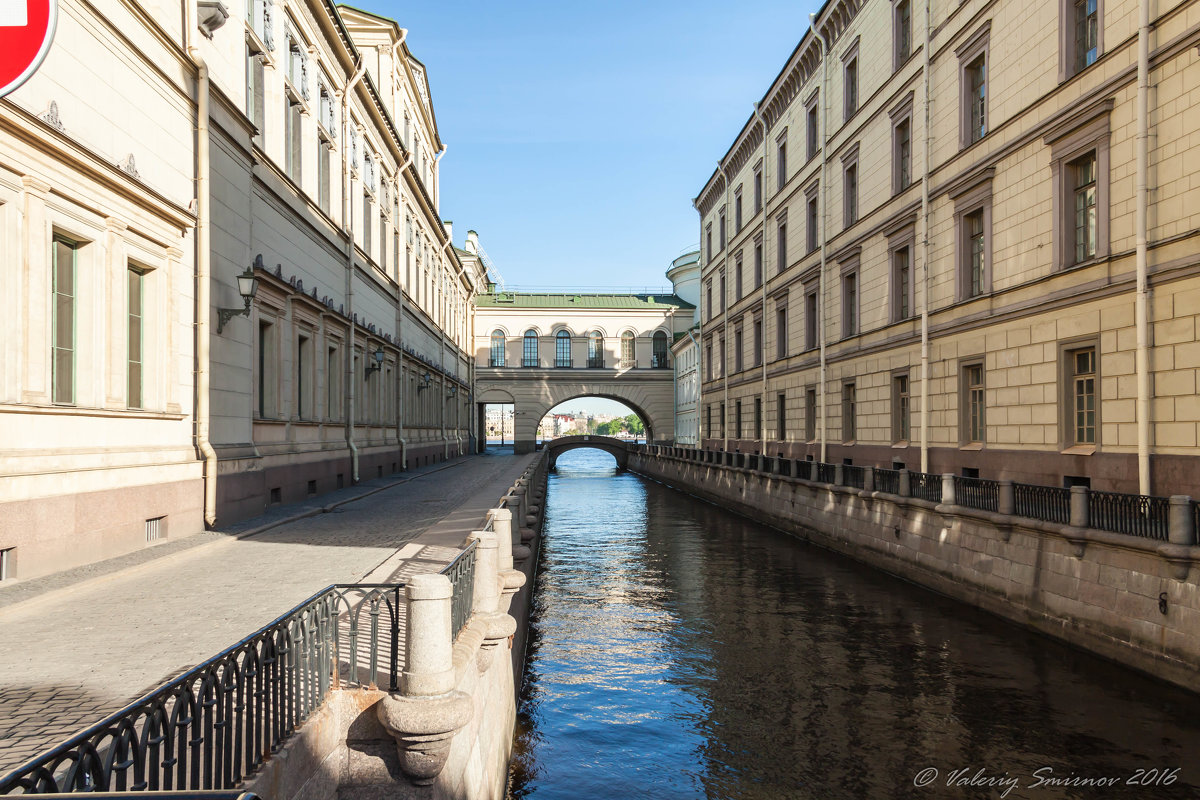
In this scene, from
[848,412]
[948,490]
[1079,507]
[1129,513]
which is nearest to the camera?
[1129,513]

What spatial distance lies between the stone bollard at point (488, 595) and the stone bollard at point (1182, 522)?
732 centimetres

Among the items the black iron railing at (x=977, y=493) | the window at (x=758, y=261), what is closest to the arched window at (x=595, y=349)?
the window at (x=758, y=261)

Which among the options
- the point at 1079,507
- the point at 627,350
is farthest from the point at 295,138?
the point at 627,350

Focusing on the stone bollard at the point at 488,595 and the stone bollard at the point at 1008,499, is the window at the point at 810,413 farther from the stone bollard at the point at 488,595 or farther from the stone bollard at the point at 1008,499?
the stone bollard at the point at 488,595

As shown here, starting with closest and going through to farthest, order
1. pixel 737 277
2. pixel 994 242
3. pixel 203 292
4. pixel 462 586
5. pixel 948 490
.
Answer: pixel 462 586
pixel 203 292
pixel 948 490
pixel 994 242
pixel 737 277

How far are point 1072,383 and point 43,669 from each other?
1562 cm

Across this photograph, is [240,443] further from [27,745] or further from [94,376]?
[27,745]

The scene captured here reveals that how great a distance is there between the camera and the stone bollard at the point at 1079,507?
35.5 feet

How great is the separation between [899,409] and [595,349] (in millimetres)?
44746

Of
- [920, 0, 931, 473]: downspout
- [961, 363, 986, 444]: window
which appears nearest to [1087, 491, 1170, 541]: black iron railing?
[961, 363, 986, 444]: window

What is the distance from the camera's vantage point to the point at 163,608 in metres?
7.68

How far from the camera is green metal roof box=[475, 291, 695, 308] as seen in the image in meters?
65.9

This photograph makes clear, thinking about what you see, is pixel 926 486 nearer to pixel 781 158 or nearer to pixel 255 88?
pixel 255 88

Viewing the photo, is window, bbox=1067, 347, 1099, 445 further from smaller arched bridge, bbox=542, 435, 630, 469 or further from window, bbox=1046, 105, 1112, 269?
smaller arched bridge, bbox=542, 435, 630, 469
